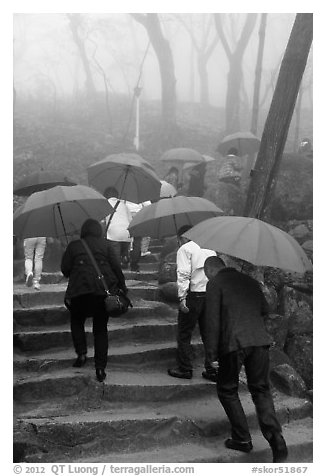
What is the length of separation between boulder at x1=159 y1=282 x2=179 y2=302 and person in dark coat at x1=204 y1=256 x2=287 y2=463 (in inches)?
115

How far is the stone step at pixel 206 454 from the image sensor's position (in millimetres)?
4332

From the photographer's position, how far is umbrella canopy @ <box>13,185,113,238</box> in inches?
197

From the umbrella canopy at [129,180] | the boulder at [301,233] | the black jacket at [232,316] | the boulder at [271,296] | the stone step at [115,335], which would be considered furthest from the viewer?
the boulder at [301,233]

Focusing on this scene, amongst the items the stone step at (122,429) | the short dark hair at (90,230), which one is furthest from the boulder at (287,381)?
the short dark hair at (90,230)

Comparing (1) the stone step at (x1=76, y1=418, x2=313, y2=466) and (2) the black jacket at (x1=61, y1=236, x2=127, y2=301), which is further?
(2) the black jacket at (x1=61, y1=236, x2=127, y2=301)

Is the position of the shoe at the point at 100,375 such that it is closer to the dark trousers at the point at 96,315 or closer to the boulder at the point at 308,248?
the dark trousers at the point at 96,315

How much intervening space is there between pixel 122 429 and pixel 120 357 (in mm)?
1129

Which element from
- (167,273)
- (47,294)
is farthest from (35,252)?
(167,273)

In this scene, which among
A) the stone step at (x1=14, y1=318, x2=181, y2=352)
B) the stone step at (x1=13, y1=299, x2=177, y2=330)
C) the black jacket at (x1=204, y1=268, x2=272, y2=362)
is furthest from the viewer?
the stone step at (x1=13, y1=299, x2=177, y2=330)

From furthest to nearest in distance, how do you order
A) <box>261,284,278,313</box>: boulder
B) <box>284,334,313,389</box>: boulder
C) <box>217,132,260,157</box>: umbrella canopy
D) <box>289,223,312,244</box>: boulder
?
<box>217,132,260,157</box>: umbrella canopy, <box>289,223,312,244</box>: boulder, <box>261,284,278,313</box>: boulder, <box>284,334,313,389</box>: boulder

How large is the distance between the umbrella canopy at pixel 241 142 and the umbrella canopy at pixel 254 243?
8914 millimetres

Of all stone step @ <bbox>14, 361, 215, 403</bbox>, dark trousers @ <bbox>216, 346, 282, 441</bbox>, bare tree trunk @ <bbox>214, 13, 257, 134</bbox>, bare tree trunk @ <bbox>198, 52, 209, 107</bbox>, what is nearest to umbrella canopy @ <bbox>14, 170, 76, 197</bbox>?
stone step @ <bbox>14, 361, 215, 403</bbox>

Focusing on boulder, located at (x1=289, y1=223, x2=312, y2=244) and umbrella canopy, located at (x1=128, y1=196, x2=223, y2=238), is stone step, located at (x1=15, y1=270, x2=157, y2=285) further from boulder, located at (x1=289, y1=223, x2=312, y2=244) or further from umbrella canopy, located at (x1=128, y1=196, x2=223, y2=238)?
boulder, located at (x1=289, y1=223, x2=312, y2=244)
